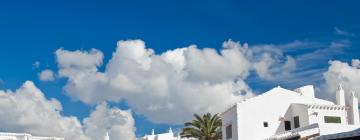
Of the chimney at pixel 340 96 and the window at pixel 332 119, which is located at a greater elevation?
the chimney at pixel 340 96

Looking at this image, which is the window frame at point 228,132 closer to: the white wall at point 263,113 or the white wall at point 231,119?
the white wall at point 231,119

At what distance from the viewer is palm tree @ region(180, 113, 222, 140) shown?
57125 millimetres

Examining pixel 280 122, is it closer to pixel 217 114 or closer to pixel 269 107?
pixel 269 107

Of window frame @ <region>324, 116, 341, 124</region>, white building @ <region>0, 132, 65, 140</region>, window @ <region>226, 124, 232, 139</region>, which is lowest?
window @ <region>226, 124, 232, 139</region>

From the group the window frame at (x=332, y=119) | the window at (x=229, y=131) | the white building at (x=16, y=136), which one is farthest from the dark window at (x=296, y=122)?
the white building at (x=16, y=136)

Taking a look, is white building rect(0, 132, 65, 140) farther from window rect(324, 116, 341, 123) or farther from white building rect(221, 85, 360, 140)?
window rect(324, 116, 341, 123)

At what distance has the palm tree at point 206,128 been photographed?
57.1 metres

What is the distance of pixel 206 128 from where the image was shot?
188 ft

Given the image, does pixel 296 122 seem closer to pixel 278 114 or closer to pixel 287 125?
pixel 287 125

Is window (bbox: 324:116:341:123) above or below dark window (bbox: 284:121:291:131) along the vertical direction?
above

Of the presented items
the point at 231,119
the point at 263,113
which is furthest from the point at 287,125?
the point at 231,119

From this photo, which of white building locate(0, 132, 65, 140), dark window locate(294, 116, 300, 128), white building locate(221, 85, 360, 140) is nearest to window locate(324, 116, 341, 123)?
white building locate(221, 85, 360, 140)

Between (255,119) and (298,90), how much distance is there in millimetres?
6159

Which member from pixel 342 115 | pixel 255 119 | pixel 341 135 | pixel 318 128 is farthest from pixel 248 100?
pixel 341 135
